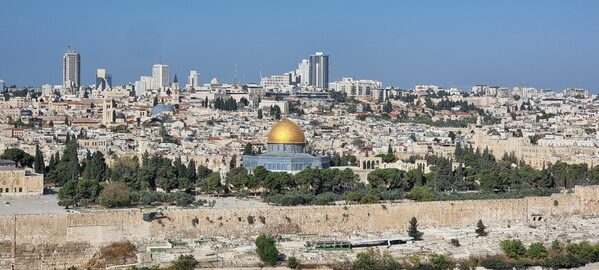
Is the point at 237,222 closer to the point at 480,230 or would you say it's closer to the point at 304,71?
the point at 480,230

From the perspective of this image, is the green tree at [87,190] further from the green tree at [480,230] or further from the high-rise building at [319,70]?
the high-rise building at [319,70]

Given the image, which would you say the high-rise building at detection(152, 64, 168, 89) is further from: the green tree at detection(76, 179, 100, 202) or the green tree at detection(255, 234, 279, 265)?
the green tree at detection(255, 234, 279, 265)

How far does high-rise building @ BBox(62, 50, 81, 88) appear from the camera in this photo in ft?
399

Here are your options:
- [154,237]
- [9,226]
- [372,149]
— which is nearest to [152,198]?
[154,237]

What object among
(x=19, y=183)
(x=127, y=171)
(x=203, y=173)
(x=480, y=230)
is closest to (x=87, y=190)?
(x=19, y=183)

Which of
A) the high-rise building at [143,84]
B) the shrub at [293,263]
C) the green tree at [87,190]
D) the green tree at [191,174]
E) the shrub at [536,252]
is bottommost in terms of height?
the shrub at [293,263]

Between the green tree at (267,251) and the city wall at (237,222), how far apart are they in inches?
101

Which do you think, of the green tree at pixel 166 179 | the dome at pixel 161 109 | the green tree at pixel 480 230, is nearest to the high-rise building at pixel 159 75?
the dome at pixel 161 109

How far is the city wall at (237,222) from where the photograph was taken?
28.1 metres

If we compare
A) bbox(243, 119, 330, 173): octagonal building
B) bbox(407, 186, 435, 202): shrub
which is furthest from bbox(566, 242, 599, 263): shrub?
bbox(243, 119, 330, 173): octagonal building

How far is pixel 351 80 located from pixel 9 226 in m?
98.8

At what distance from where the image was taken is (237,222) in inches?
1233

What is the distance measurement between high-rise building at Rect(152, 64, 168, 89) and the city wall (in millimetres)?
87253

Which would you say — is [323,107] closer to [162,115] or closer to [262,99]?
[262,99]
